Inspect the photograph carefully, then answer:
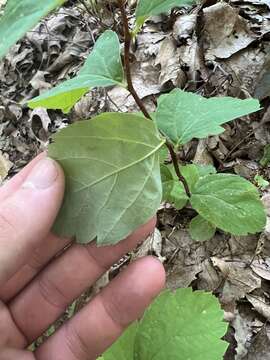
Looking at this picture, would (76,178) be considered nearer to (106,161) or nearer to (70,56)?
(106,161)

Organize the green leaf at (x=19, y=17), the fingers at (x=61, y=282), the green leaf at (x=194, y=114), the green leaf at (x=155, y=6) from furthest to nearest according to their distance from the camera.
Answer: the fingers at (x=61, y=282) → the green leaf at (x=194, y=114) → the green leaf at (x=155, y=6) → the green leaf at (x=19, y=17)

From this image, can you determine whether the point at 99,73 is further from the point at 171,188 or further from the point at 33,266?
the point at 33,266

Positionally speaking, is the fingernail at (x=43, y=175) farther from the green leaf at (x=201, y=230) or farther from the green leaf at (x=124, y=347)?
the green leaf at (x=201, y=230)

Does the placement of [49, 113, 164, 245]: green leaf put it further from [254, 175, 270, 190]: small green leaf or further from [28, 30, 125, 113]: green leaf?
[254, 175, 270, 190]: small green leaf

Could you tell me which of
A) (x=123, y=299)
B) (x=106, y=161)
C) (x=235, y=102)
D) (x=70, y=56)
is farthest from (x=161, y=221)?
(x=70, y=56)

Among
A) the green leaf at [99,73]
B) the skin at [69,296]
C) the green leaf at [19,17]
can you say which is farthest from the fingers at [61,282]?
the green leaf at [19,17]

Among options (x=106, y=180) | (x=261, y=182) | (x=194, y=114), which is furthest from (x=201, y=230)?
(x=106, y=180)

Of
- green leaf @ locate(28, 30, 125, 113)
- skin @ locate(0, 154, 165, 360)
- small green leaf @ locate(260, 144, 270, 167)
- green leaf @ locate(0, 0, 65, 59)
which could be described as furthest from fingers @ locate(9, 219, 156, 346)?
small green leaf @ locate(260, 144, 270, 167)
